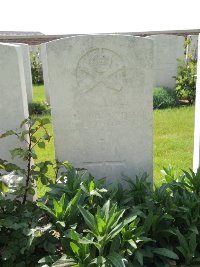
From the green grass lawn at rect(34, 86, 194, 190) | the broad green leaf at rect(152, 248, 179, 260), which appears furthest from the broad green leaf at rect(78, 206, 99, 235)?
the green grass lawn at rect(34, 86, 194, 190)

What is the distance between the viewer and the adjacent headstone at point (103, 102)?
9.09 ft

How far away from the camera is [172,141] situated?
205 inches

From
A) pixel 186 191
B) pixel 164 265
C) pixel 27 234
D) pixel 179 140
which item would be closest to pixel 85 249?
pixel 27 234

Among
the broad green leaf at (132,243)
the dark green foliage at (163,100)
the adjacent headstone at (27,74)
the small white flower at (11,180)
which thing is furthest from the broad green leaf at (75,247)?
the adjacent headstone at (27,74)

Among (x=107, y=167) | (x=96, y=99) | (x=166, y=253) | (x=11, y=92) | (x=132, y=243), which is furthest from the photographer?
(x=107, y=167)

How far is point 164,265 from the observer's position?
2.14 m

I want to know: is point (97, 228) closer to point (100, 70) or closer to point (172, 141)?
point (100, 70)

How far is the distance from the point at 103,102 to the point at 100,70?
286mm

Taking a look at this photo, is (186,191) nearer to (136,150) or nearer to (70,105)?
(136,150)

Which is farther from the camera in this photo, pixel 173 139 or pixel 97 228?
pixel 173 139

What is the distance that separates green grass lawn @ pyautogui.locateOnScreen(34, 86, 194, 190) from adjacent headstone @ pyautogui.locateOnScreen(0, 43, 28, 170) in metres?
1.43

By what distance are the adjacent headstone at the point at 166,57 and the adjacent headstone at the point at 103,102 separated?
19.2 ft

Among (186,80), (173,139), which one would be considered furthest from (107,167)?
(186,80)

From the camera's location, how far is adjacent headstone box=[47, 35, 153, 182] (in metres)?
2.77
